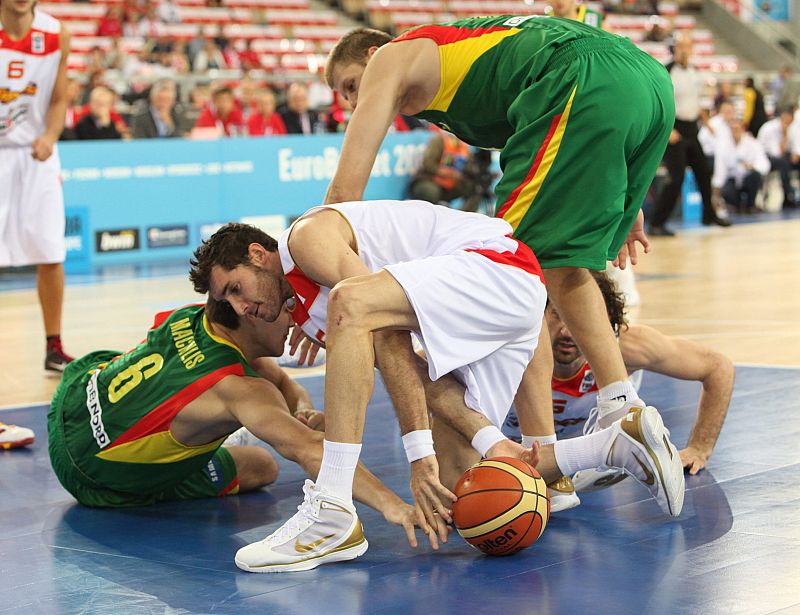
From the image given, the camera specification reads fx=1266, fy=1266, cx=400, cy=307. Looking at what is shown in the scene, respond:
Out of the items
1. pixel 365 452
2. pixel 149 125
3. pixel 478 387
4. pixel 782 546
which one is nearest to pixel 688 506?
pixel 782 546

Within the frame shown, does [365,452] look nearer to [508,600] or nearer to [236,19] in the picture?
[508,600]

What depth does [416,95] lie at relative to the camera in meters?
4.38

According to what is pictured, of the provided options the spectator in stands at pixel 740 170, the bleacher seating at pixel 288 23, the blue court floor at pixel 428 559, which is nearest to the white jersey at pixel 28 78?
the blue court floor at pixel 428 559

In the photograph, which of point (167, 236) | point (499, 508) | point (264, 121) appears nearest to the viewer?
point (499, 508)

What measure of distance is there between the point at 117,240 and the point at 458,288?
10237 millimetres

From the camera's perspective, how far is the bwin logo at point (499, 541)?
3484mm

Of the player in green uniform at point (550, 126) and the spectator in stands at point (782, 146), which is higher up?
the player in green uniform at point (550, 126)

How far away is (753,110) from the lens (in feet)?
68.5

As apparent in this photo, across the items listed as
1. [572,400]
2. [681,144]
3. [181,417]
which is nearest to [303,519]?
[181,417]

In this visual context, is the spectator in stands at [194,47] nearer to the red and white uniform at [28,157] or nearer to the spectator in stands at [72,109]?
the spectator in stands at [72,109]

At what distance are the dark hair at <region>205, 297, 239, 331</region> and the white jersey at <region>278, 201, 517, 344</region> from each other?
1.06 ft

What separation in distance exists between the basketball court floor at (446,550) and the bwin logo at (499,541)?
0.17 feet

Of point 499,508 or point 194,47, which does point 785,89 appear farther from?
point 499,508

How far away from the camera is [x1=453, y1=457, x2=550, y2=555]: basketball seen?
348cm
